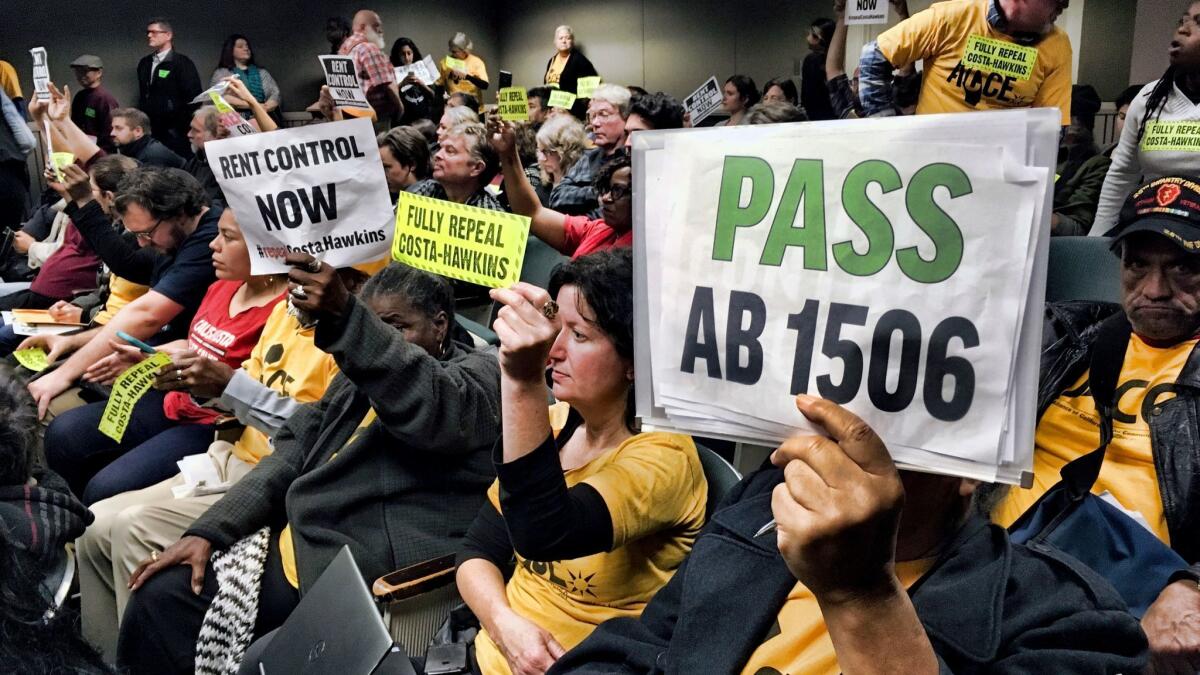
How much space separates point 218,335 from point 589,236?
138 cm

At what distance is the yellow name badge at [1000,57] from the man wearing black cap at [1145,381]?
55.1 inches

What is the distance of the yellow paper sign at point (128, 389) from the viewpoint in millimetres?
2770

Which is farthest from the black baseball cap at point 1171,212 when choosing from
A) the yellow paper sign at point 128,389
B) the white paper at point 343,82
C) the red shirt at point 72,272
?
the red shirt at point 72,272

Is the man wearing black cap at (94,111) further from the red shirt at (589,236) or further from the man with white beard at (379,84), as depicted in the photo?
the red shirt at (589,236)

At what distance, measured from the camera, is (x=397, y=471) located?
8.14 ft

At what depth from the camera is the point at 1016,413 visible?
1028 mm

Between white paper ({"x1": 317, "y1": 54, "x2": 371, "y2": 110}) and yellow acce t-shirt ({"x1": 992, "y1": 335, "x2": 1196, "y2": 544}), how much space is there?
325cm

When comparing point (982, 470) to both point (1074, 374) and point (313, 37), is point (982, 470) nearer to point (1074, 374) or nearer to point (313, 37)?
point (1074, 374)

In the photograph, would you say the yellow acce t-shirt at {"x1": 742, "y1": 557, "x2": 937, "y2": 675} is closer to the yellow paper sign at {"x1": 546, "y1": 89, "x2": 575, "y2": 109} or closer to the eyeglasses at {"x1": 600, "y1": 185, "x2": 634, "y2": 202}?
the eyeglasses at {"x1": 600, "y1": 185, "x2": 634, "y2": 202}

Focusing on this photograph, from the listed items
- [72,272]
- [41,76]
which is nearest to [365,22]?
[41,76]

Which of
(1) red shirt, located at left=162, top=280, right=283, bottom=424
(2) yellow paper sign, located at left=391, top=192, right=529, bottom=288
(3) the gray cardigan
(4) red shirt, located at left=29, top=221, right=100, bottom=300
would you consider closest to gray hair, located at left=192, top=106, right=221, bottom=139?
(4) red shirt, located at left=29, top=221, right=100, bottom=300

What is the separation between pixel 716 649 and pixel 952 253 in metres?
0.65

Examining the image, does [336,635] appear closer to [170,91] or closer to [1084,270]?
[1084,270]

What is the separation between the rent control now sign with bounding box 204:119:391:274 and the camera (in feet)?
8.94
